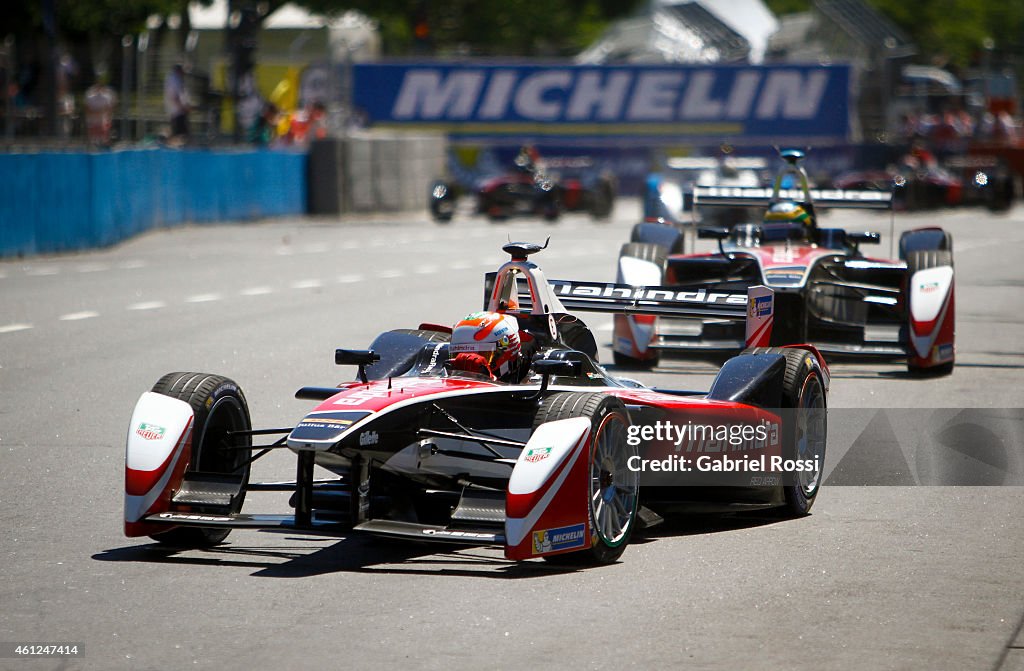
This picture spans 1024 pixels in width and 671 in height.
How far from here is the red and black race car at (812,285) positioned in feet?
42.9

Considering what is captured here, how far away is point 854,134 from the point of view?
45.8 m

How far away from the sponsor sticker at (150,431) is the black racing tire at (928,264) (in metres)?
7.77

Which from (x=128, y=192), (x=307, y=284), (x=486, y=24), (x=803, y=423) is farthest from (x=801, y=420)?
(x=486, y=24)

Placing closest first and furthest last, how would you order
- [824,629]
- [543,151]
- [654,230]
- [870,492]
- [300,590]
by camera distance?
1. [824,629]
2. [300,590]
3. [870,492]
4. [654,230]
5. [543,151]

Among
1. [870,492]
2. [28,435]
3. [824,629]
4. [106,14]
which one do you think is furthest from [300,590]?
[106,14]

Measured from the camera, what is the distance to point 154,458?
669 cm

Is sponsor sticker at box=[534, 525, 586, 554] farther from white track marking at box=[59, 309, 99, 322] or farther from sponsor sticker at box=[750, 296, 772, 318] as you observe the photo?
white track marking at box=[59, 309, 99, 322]

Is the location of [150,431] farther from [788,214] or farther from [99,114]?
[99,114]

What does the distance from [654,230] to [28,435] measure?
711cm

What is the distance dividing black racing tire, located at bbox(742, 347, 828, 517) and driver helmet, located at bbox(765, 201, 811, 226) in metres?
6.74

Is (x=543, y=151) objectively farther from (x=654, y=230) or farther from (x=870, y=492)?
(x=870, y=492)

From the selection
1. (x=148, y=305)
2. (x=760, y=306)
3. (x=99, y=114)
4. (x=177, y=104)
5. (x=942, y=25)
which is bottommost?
(x=148, y=305)

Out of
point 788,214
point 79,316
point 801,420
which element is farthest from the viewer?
point 79,316

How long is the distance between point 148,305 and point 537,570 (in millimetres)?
11591
